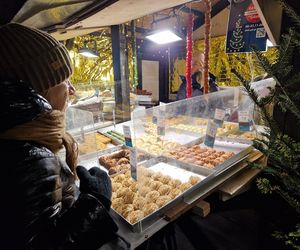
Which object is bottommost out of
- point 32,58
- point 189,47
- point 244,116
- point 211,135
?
point 211,135

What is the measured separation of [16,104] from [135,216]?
1.12 metres

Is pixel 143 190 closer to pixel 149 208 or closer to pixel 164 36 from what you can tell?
pixel 149 208

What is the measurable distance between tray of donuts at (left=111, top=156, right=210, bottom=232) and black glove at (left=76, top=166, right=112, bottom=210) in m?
0.39

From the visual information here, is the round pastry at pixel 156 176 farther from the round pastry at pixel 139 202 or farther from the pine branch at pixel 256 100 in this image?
the pine branch at pixel 256 100

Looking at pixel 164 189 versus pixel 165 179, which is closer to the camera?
pixel 164 189

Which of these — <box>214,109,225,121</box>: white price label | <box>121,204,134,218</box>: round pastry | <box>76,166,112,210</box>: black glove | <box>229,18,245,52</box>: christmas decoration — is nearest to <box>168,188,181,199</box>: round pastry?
<box>121,204,134,218</box>: round pastry

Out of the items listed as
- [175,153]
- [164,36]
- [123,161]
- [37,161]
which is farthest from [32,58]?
[164,36]

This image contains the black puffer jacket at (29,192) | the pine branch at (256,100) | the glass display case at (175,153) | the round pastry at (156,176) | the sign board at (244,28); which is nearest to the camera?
the black puffer jacket at (29,192)

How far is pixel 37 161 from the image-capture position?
0.85 meters

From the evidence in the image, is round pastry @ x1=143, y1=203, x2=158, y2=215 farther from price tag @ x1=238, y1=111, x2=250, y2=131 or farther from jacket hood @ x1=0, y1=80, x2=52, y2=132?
price tag @ x1=238, y1=111, x2=250, y2=131

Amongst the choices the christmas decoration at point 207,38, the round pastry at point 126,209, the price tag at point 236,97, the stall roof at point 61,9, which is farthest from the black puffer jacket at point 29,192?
the price tag at point 236,97

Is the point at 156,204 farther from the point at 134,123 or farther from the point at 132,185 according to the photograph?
the point at 134,123

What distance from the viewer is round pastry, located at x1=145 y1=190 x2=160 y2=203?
1.77m

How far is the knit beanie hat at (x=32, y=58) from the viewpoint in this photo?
973 millimetres
